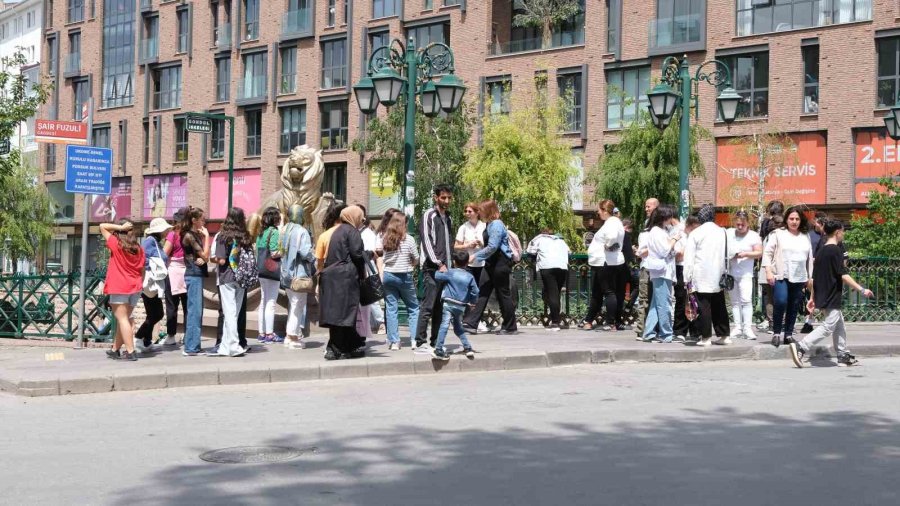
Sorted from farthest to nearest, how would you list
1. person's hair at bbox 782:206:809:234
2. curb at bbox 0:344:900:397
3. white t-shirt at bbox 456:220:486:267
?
1. white t-shirt at bbox 456:220:486:267
2. person's hair at bbox 782:206:809:234
3. curb at bbox 0:344:900:397

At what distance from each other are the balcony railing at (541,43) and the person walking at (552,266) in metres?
32.1

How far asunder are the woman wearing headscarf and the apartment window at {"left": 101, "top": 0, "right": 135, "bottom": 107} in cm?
5698

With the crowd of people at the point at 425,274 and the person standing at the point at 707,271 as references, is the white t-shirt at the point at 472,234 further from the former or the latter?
the person standing at the point at 707,271

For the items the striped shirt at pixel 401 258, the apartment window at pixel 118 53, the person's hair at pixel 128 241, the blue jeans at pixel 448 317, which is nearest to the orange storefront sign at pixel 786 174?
the striped shirt at pixel 401 258

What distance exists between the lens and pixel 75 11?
69562 mm

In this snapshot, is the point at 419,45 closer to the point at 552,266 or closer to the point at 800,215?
the point at 552,266

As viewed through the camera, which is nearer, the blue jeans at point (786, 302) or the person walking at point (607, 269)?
the blue jeans at point (786, 302)

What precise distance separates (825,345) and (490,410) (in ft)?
21.5

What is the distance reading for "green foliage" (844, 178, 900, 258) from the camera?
74.8 ft

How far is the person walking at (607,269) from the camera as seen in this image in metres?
15.9

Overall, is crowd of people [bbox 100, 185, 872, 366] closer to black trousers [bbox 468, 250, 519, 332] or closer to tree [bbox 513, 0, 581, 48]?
black trousers [bbox 468, 250, 519, 332]

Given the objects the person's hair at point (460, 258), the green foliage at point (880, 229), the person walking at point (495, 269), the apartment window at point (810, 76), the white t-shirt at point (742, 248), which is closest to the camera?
the person's hair at point (460, 258)

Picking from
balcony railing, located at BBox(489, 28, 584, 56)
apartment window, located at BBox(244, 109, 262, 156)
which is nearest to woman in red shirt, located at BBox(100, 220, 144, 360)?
balcony railing, located at BBox(489, 28, 584, 56)

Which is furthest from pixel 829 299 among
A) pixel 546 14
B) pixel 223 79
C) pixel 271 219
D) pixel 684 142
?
pixel 223 79
